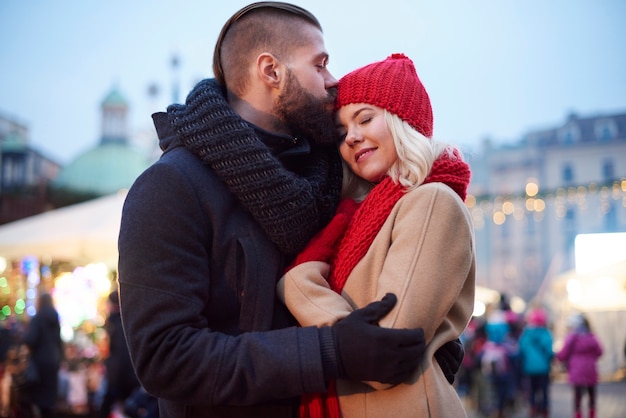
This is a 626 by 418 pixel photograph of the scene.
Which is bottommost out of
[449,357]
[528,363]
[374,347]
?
[528,363]

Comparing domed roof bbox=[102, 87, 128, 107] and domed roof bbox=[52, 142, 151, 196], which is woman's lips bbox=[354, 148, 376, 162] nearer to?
domed roof bbox=[52, 142, 151, 196]

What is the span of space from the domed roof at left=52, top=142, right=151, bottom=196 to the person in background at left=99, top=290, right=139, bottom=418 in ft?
162

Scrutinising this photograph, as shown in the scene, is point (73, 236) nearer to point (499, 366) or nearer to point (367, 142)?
point (499, 366)

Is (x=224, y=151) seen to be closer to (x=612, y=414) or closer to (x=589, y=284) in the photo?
(x=612, y=414)

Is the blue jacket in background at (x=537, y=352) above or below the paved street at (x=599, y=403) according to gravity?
above

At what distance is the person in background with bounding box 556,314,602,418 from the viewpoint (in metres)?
10.9

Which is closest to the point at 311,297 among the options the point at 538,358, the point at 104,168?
the point at 538,358

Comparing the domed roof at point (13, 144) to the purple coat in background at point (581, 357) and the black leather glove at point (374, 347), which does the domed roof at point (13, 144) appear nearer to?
the purple coat in background at point (581, 357)

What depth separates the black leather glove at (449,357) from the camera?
8.66 ft

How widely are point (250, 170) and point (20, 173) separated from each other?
58216mm

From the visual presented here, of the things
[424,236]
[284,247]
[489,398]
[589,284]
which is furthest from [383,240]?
[589,284]

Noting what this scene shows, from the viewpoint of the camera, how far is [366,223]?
261 centimetres

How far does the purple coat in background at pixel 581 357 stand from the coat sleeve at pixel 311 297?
31.3 feet

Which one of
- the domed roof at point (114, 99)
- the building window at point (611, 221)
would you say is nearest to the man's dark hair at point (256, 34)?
the building window at point (611, 221)
